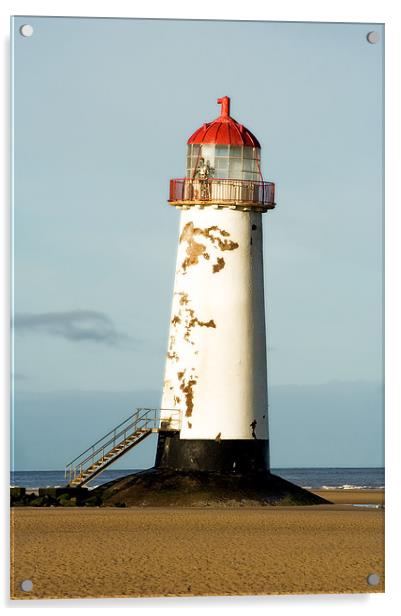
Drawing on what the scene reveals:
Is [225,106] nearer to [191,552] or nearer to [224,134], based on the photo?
[224,134]

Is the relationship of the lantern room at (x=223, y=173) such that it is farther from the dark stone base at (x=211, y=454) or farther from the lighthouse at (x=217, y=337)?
the dark stone base at (x=211, y=454)

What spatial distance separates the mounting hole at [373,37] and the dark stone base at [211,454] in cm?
879

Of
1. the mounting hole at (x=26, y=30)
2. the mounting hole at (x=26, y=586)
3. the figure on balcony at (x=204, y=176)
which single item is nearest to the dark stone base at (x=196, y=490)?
the figure on balcony at (x=204, y=176)

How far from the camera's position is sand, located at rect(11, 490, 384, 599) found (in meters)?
16.3

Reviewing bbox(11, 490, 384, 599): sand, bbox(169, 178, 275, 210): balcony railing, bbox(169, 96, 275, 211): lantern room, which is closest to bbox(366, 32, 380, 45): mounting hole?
bbox(11, 490, 384, 599): sand

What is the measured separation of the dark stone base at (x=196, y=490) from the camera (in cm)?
2409

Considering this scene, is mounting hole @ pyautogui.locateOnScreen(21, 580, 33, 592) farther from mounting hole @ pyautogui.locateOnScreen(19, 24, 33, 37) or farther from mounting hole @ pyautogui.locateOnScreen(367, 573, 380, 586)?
mounting hole @ pyautogui.locateOnScreen(19, 24, 33, 37)

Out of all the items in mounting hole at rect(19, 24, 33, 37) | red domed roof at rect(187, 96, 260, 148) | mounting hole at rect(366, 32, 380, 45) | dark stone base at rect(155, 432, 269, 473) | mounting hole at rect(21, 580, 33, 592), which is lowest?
mounting hole at rect(21, 580, 33, 592)

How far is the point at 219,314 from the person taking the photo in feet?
81.7

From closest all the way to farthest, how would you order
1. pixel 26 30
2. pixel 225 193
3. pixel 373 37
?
pixel 26 30 → pixel 373 37 → pixel 225 193

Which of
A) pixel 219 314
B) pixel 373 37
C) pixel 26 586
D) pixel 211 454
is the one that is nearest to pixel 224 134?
pixel 219 314

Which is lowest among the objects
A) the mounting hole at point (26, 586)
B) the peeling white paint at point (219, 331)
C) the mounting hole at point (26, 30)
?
the mounting hole at point (26, 586)

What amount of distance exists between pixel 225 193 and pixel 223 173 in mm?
342
